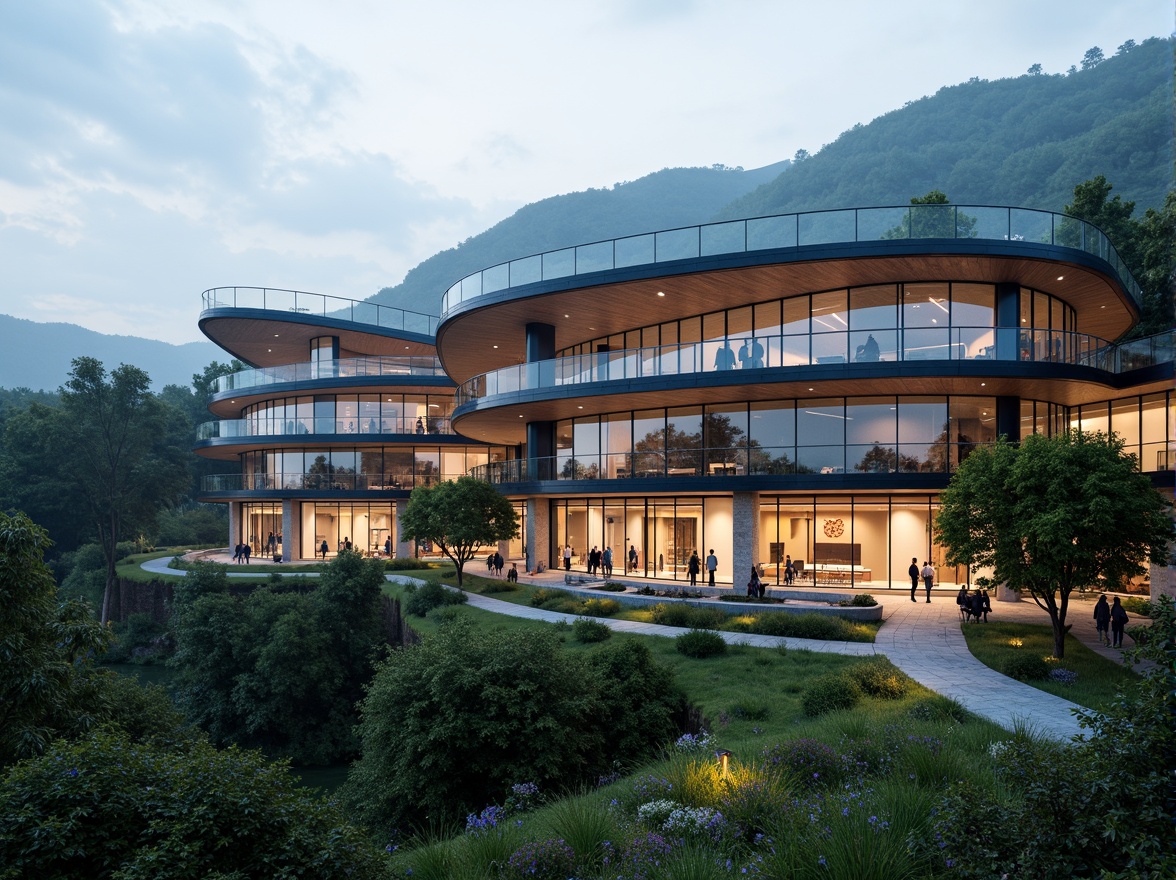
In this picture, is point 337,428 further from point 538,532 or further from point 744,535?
point 744,535

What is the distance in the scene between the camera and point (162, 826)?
568 cm

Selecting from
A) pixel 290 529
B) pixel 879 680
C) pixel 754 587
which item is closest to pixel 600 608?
pixel 754 587

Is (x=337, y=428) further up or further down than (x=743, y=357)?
further down

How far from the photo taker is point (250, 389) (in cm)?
4831

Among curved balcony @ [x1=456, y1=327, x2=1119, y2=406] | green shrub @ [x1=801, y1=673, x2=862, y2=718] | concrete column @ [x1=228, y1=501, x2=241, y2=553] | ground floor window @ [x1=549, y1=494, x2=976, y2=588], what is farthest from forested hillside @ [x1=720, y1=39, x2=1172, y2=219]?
concrete column @ [x1=228, y1=501, x2=241, y2=553]

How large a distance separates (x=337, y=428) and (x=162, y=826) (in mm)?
42975

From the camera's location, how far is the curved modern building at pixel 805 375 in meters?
24.7

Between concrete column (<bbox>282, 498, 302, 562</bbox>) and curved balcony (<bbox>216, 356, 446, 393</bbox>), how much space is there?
8310mm

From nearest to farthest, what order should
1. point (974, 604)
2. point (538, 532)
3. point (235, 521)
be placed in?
point (974, 604) → point (538, 532) → point (235, 521)

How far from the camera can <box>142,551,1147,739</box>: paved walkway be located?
12.8 meters

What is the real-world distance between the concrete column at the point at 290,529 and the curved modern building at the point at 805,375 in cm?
1867

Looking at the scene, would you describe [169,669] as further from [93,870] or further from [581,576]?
[93,870]

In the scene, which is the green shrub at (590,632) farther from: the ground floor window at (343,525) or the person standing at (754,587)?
the ground floor window at (343,525)

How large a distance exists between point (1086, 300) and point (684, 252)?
56.7 ft
